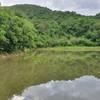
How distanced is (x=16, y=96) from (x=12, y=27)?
4938cm

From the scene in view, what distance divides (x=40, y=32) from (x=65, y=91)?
8605 cm

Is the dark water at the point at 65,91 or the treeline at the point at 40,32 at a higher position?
the dark water at the point at 65,91

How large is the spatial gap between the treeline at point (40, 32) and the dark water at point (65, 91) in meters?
35.4

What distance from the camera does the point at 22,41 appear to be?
6975cm

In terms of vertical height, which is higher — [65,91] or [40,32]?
[65,91]

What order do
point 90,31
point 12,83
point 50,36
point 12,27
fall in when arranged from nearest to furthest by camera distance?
point 12,83 → point 12,27 → point 50,36 → point 90,31

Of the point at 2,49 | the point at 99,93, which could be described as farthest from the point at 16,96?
the point at 2,49

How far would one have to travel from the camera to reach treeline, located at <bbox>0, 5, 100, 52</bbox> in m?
65.8

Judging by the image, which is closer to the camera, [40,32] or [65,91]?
[65,91]

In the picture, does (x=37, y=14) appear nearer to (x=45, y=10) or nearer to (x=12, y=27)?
(x=45, y=10)

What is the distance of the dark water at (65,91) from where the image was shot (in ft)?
64.9

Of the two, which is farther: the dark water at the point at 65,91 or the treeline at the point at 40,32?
the treeline at the point at 40,32

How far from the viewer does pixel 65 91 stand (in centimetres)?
2216

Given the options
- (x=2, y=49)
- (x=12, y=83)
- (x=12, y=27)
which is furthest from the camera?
(x=12, y=27)
